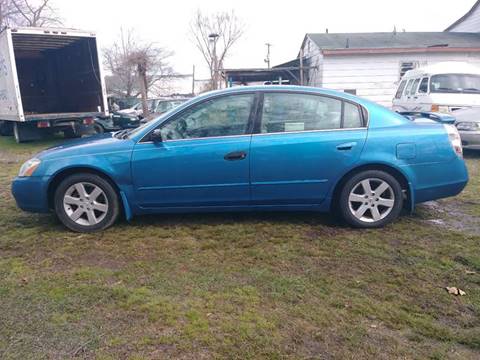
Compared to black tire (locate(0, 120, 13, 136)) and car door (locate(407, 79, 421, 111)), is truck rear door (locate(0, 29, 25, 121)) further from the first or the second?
car door (locate(407, 79, 421, 111))

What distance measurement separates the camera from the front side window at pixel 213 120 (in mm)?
3963

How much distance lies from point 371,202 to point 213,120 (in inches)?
72.8

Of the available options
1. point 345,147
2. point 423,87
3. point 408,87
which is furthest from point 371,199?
point 408,87

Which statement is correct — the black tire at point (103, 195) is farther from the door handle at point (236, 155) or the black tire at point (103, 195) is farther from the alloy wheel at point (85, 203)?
the door handle at point (236, 155)

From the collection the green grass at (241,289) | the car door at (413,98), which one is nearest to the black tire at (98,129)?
the green grass at (241,289)

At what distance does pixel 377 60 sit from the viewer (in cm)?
1719

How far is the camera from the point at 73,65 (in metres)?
12.3

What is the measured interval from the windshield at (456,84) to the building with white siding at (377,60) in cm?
704

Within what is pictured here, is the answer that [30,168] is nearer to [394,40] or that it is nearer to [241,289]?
[241,289]

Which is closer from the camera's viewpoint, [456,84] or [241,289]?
[241,289]

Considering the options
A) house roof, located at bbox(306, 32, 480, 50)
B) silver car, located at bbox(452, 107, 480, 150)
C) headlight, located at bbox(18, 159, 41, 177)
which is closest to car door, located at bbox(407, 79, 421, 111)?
silver car, located at bbox(452, 107, 480, 150)

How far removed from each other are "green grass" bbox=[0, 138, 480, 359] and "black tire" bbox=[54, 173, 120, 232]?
0.11 meters

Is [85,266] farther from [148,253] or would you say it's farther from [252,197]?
[252,197]

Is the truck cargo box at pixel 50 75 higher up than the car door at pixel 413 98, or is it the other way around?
the truck cargo box at pixel 50 75
